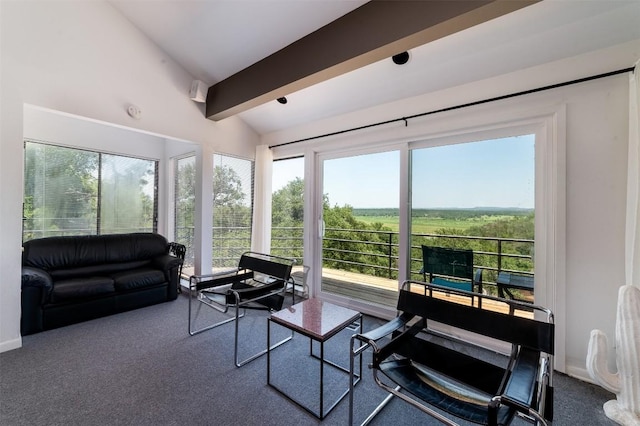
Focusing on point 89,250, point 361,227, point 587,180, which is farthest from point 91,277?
point 587,180

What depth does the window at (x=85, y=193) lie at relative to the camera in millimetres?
3414

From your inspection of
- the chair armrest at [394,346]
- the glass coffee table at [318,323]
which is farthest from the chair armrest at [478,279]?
the glass coffee table at [318,323]

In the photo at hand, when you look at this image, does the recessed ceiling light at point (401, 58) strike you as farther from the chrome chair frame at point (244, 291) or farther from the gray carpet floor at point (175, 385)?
the gray carpet floor at point (175, 385)

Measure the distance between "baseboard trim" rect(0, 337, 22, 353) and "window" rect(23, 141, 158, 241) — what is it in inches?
70.7

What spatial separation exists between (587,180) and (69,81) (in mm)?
4589

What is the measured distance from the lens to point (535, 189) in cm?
217

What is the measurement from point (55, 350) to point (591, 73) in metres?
4.85

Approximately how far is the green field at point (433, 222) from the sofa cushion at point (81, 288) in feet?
10.3

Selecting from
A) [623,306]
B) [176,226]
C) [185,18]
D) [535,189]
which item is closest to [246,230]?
[176,226]

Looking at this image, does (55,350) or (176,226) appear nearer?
(55,350)

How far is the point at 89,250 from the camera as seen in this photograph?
10.8ft

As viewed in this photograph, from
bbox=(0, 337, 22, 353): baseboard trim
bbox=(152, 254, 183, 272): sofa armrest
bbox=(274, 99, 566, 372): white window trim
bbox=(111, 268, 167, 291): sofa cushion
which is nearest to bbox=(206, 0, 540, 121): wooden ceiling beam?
bbox=(274, 99, 566, 372): white window trim

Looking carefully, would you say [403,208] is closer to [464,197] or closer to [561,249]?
[464,197]

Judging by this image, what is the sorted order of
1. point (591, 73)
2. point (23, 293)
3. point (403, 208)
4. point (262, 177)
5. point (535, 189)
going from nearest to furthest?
point (591, 73)
point (535, 189)
point (23, 293)
point (403, 208)
point (262, 177)
